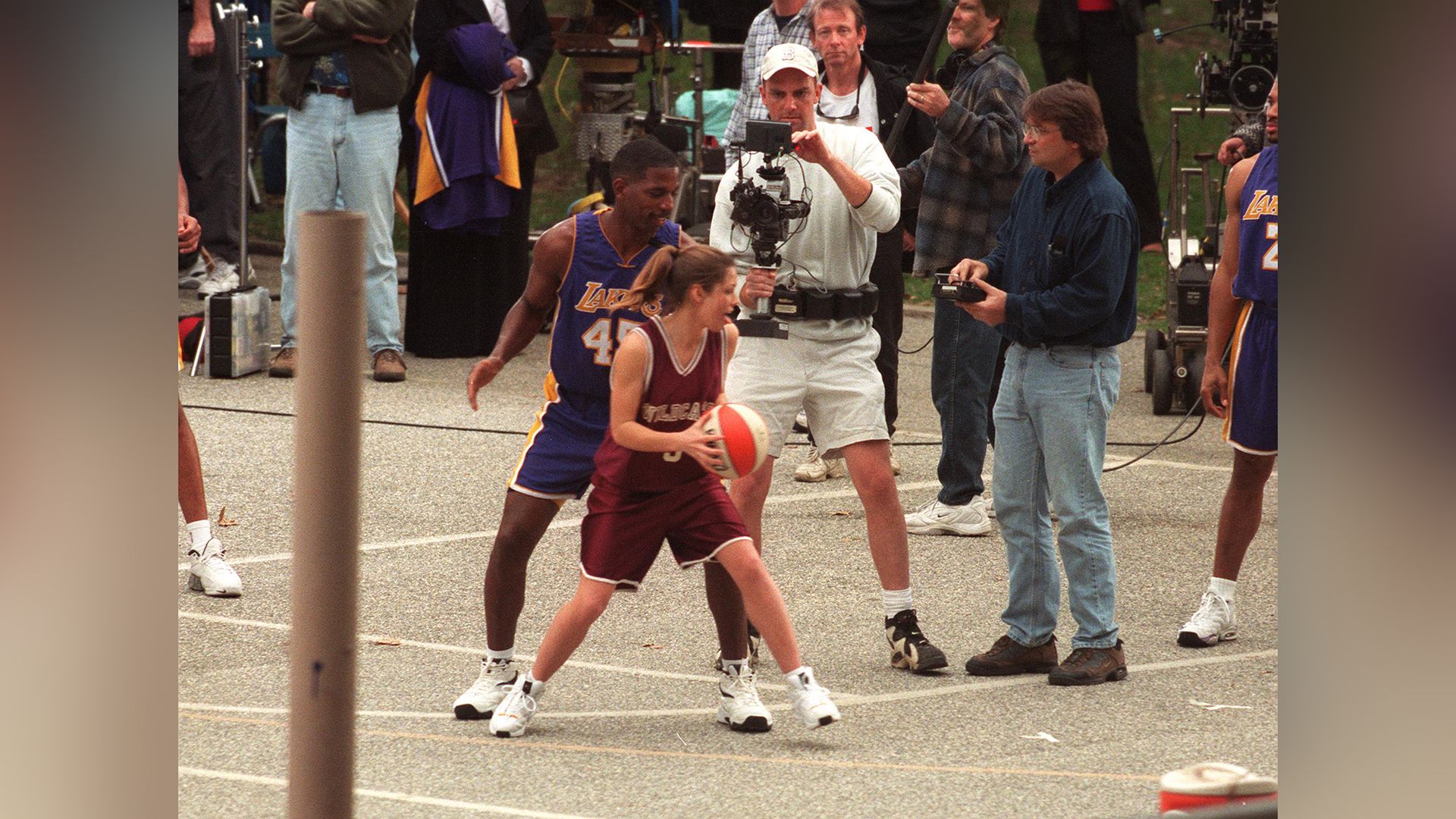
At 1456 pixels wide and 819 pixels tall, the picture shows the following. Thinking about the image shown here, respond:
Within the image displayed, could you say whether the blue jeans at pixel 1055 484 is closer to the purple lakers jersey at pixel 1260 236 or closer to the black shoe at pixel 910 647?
the black shoe at pixel 910 647

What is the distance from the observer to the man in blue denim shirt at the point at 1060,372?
5910 mm

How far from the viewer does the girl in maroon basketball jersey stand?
538 centimetres

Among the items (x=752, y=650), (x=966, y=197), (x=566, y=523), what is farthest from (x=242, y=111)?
(x=752, y=650)

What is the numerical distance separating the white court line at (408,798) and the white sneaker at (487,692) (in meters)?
0.70

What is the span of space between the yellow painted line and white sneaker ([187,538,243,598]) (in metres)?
1.32

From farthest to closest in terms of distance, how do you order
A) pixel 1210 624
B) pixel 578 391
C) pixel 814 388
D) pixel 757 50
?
pixel 757 50, pixel 1210 624, pixel 814 388, pixel 578 391

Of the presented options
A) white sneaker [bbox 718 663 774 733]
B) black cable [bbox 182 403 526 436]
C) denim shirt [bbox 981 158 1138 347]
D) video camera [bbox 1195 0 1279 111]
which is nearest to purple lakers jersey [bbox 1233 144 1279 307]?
denim shirt [bbox 981 158 1138 347]

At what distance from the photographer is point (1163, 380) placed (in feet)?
34.4

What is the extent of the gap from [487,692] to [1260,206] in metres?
3.08

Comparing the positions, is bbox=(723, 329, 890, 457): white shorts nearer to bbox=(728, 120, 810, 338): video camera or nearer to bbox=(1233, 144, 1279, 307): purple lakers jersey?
bbox=(728, 120, 810, 338): video camera

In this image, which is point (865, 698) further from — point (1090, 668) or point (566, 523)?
point (566, 523)
